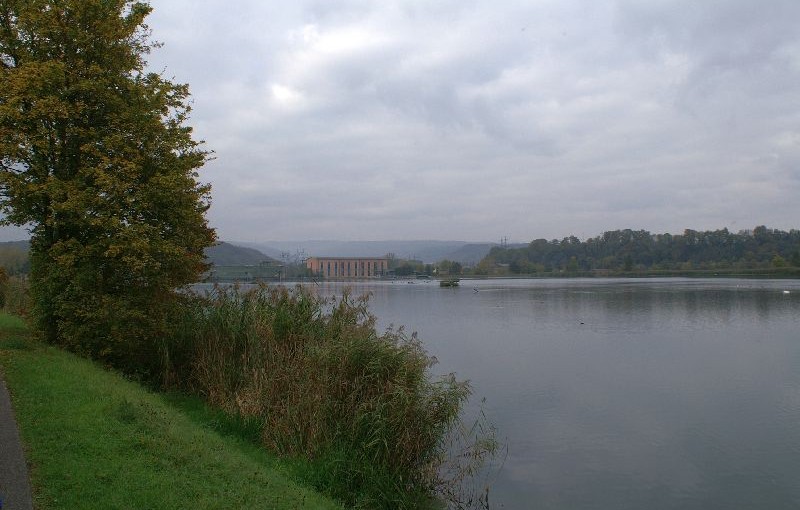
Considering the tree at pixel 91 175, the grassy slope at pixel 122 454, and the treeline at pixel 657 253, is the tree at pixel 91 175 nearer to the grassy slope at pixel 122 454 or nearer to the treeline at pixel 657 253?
the grassy slope at pixel 122 454

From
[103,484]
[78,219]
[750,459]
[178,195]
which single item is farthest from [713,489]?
[78,219]

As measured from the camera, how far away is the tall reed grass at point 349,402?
34.6ft

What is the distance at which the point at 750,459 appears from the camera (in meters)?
13.7

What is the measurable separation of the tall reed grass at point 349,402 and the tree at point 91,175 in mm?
1762

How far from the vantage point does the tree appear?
1298 centimetres

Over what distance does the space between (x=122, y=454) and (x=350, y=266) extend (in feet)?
543

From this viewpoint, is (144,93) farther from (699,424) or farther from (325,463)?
(699,424)

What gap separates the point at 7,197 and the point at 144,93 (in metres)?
3.77

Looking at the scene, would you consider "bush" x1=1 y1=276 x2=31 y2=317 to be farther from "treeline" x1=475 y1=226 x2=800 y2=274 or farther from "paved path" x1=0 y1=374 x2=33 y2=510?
"treeline" x1=475 y1=226 x2=800 y2=274

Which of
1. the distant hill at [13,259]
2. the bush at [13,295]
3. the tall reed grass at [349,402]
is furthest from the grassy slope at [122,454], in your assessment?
the distant hill at [13,259]

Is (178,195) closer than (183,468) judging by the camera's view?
No

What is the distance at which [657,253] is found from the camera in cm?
17000

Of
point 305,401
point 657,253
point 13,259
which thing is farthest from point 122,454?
point 657,253

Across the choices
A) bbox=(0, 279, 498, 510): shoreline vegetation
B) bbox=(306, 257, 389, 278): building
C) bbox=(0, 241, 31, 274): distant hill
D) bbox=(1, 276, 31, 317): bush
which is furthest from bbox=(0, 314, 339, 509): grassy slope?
bbox=(306, 257, 389, 278): building
